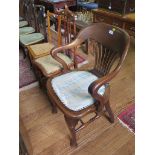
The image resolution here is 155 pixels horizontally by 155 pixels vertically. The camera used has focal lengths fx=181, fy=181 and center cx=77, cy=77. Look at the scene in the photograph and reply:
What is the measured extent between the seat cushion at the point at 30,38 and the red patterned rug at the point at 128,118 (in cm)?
135

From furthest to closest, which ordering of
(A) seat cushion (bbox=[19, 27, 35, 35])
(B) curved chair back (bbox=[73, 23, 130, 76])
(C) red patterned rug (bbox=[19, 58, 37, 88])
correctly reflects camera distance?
(A) seat cushion (bbox=[19, 27, 35, 35]) < (C) red patterned rug (bbox=[19, 58, 37, 88]) < (B) curved chair back (bbox=[73, 23, 130, 76])

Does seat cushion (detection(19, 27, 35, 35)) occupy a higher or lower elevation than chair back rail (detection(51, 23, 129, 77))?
higher

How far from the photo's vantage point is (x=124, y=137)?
1.49 meters

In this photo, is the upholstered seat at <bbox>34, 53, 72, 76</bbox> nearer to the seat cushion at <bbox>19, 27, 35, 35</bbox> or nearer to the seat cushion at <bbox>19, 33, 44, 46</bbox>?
the seat cushion at <bbox>19, 33, 44, 46</bbox>

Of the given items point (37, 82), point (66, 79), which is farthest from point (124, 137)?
point (37, 82)

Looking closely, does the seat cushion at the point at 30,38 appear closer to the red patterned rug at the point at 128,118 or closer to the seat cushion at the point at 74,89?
the seat cushion at the point at 74,89

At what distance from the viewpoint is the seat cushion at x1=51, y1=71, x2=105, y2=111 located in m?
1.20

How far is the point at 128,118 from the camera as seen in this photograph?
1.65m

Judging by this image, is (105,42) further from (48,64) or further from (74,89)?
(48,64)

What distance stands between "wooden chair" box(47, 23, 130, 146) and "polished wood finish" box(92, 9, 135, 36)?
926 mm

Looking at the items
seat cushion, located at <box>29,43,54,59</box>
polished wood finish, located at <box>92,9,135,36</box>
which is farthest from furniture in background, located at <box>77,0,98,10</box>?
seat cushion, located at <box>29,43,54,59</box>

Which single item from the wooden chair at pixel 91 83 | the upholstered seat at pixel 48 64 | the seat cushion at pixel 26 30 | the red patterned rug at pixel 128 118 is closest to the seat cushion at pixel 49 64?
the upholstered seat at pixel 48 64

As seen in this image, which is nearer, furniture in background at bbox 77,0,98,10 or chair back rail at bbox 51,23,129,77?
chair back rail at bbox 51,23,129,77
